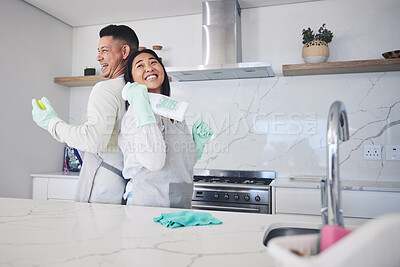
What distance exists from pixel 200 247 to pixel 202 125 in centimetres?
103

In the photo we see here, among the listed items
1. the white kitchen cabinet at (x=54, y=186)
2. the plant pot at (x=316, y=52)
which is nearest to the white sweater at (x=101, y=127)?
the white kitchen cabinet at (x=54, y=186)

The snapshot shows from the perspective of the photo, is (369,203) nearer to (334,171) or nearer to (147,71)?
(147,71)

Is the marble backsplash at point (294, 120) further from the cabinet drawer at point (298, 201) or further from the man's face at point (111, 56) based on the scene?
the man's face at point (111, 56)

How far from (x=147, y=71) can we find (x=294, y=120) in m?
1.60

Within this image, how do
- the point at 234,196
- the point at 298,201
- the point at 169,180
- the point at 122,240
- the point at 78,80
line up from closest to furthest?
the point at 122,240
the point at 169,180
the point at 298,201
the point at 234,196
the point at 78,80

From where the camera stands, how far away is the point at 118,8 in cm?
291

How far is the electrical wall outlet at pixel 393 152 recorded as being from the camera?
8.12ft

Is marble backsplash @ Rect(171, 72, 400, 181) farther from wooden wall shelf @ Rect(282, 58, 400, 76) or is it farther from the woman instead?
the woman

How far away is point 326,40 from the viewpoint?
2506mm

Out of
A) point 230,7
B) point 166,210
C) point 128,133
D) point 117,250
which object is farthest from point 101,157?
point 230,7

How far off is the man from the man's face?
96 mm

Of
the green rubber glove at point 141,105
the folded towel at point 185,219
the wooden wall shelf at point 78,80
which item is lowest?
the folded towel at point 185,219

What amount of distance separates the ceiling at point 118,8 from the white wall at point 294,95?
0.11 meters

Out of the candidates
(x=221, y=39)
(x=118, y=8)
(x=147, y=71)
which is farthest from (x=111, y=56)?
(x=118, y=8)
